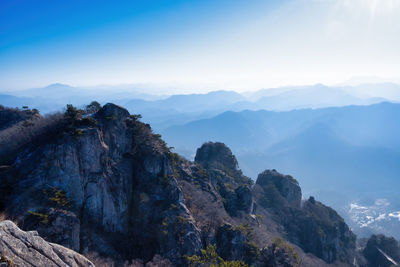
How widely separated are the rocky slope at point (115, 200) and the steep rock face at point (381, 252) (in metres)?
40.1

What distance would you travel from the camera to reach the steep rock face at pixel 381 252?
171 feet

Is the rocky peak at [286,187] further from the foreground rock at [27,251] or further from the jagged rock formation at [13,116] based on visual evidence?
the jagged rock formation at [13,116]

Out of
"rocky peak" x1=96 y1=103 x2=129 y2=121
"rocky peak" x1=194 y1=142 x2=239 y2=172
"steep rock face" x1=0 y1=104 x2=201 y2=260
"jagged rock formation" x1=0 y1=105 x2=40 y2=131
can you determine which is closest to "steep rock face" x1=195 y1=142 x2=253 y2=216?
"rocky peak" x1=194 y1=142 x2=239 y2=172

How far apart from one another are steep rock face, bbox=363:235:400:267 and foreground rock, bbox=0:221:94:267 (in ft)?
232

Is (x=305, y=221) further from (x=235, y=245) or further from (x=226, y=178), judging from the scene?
(x=235, y=245)

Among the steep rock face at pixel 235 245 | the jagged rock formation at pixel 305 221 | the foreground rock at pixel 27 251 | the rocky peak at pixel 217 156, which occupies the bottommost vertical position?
the jagged rock formation at pixel 305 221

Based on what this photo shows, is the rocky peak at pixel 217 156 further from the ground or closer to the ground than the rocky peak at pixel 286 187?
further from the ground

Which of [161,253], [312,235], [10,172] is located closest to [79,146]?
[10,172]

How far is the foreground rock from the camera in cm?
846

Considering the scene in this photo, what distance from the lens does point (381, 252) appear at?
53344 mm

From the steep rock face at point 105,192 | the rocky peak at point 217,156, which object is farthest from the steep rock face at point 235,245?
the rocky peak at point 217,156

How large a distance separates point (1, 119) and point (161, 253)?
4310 cm

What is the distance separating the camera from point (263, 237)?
111 feet

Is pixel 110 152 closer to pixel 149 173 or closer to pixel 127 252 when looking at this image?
pixel 149 173
